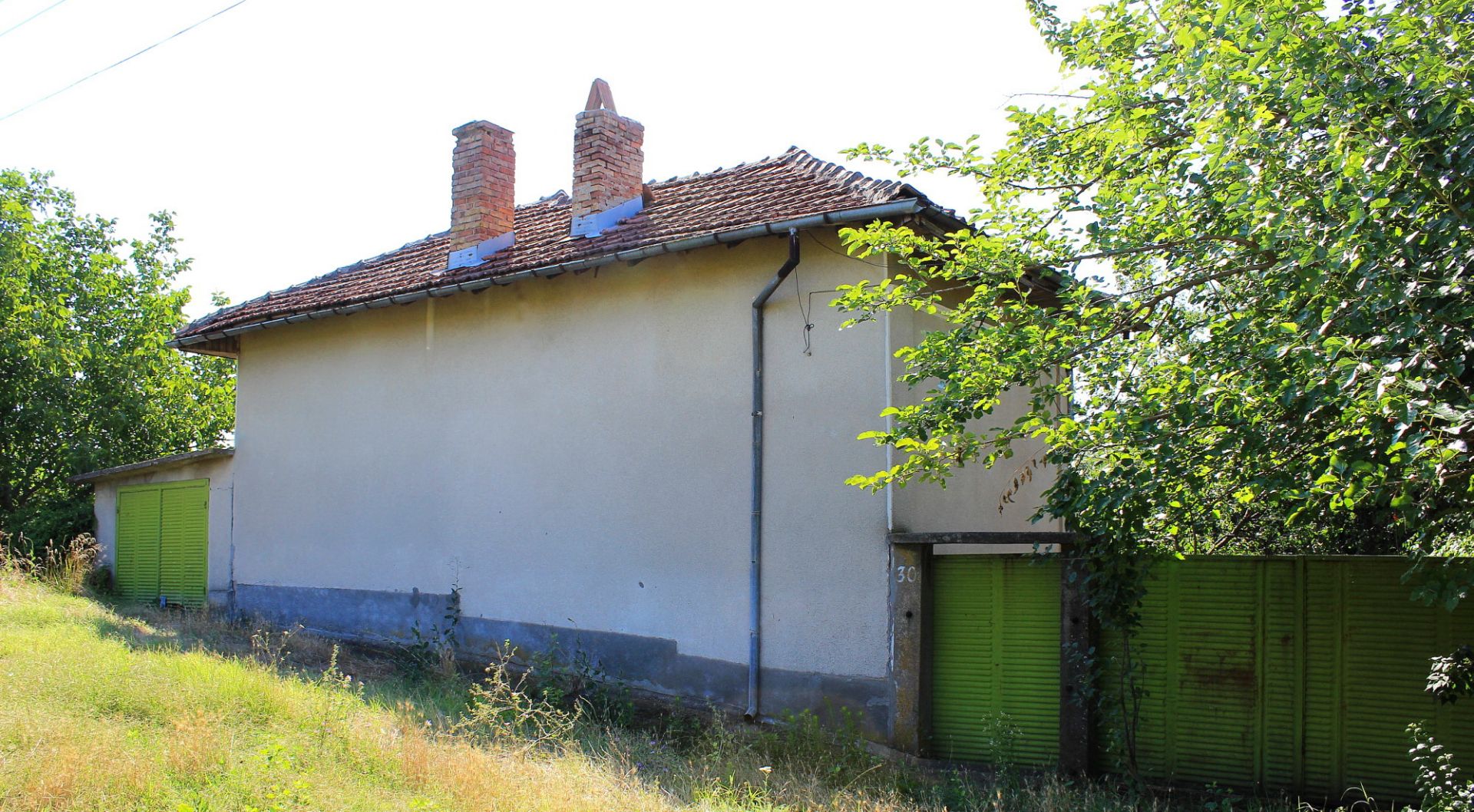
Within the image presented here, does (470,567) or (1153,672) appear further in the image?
(470,567)

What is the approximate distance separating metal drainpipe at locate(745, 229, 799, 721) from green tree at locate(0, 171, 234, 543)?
1234 centimetres

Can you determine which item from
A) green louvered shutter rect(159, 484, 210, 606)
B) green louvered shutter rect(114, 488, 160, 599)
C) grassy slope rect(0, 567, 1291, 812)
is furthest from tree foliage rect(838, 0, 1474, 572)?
green louvered shutter rect(114, 488, 160, 599)

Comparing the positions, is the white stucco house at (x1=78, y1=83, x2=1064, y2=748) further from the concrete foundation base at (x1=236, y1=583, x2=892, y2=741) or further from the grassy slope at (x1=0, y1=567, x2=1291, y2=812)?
the grassy slope at (x1=0, y1=567, x2=1291, y2=812)

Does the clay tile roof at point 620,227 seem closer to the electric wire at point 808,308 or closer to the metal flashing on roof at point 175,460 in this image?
the electric wire at point 808,308

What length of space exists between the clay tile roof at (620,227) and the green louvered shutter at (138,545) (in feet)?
8.29

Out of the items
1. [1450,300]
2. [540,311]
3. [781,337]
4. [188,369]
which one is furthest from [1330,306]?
[188,369]

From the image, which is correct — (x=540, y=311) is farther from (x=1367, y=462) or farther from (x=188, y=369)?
(x=188, y=369)

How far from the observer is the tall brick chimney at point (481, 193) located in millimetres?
11539

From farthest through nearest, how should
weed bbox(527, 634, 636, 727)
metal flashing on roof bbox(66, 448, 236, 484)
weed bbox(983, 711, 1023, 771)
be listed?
metal flashing on roof bbox(66, 448, 236, 484) → weed bbox(527, 634, 636, 727) → weed bbox(983, 711, 1023, 771)

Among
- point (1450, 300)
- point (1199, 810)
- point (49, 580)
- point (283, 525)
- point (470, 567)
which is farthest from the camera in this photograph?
point (49, 580)

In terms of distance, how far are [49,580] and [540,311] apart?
8.41 m

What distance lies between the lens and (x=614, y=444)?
383 inches

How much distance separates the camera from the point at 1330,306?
4719mm

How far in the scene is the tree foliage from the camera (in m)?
4.42
